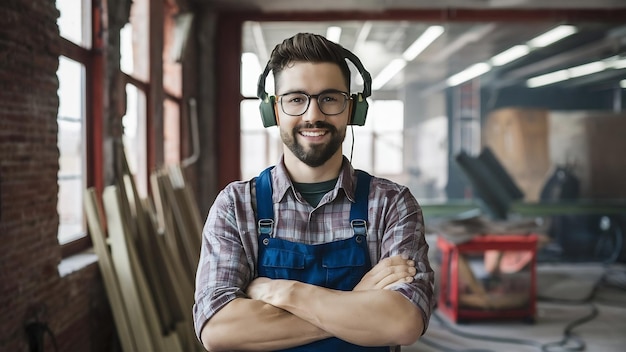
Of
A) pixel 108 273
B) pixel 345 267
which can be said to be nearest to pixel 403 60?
pixel 108 273

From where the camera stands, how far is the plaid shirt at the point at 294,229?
74.2 inches

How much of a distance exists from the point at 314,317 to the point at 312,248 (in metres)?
0.20

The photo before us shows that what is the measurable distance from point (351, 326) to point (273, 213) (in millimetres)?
413

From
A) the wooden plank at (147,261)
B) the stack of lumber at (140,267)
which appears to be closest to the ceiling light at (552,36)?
the stack of lumber at (140,267)

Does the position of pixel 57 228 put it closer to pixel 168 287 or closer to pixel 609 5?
pixel 168 287

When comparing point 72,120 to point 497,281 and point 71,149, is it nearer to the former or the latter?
point 71,149

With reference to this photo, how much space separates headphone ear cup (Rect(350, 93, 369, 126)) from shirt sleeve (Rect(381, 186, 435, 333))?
26cm

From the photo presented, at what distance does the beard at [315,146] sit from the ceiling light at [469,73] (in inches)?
283

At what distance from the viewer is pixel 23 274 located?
2855 millimetres

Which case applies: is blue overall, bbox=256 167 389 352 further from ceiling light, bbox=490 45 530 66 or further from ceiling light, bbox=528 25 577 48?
ceiling light, bbox=490 45 530 66

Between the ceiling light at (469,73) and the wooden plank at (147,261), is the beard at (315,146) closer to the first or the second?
the wooden plank at (147,261)

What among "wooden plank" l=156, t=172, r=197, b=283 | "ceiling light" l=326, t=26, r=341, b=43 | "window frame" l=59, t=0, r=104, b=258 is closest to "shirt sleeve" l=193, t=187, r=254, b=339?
"window frame" l=59, t=0, r=104, b=258

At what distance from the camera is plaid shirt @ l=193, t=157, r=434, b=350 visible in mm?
1885

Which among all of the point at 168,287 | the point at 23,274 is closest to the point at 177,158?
the point at 168,287
